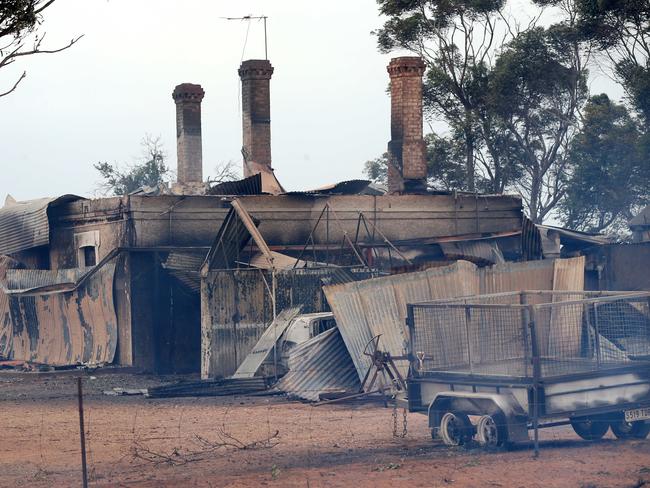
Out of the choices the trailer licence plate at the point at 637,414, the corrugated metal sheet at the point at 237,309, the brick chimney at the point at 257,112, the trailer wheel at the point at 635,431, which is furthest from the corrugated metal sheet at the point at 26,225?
the trailer licence plate at the point at 637,414

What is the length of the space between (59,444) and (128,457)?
70.0 inches

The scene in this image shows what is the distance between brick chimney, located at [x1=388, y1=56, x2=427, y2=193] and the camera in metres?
28.7

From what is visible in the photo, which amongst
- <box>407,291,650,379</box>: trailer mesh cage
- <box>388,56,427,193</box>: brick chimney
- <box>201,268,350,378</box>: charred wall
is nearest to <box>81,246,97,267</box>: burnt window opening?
<box>201,268,350,378</box>: charred wall

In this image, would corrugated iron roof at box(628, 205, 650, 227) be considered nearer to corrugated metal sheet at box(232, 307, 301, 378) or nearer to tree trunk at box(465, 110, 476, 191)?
tree trunk at box(465, 110, 476, 191)

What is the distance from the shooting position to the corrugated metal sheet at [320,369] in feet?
59.5

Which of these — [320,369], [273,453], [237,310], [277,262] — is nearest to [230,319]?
[237,310]

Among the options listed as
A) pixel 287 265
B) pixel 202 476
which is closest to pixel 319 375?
pixel 287 265

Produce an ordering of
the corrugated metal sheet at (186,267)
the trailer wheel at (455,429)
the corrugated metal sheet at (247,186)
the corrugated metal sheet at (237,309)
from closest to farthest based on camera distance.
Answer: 1. the trailer wheel at (455,429)
2. the corrugated metal sheet at (237,309)
3. the corrugated metal sheet at (186,267)
4. the corrugated metal sheet at (247,186)

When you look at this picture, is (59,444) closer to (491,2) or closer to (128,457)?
(128,457)

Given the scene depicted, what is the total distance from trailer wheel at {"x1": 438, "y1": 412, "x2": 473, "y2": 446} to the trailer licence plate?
1.71m

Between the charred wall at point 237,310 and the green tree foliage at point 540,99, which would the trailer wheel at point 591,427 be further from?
the green tree foliage at point 540,99

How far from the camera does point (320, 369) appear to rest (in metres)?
18.4

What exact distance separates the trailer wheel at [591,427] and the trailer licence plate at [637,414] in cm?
34

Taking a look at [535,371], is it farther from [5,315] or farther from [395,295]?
[5,315]
